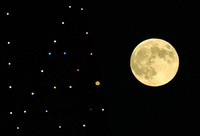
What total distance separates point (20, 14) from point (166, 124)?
5.44ft

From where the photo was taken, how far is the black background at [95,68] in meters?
3.11

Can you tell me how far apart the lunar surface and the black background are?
12 centimetres

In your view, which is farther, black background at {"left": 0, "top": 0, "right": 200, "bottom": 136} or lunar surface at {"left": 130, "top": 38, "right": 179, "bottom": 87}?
lunar surface at {"left": 130, "top": 38, "right": 179, "bottom": 87}

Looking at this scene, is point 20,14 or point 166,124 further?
point 166,124

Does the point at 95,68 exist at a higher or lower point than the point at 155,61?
lower

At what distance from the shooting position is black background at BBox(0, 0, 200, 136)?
123 inches

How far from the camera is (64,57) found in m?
3.18

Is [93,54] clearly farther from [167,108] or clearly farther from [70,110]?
[167,108]

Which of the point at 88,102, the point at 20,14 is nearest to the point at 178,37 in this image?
the point at 88,102

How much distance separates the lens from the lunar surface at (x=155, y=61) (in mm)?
3250

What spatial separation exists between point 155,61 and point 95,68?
1.78 feet

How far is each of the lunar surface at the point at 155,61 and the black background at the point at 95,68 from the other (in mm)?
119

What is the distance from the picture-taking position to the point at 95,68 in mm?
3236

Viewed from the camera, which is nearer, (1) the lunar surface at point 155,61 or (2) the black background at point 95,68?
(2) the black background at point 95,68
